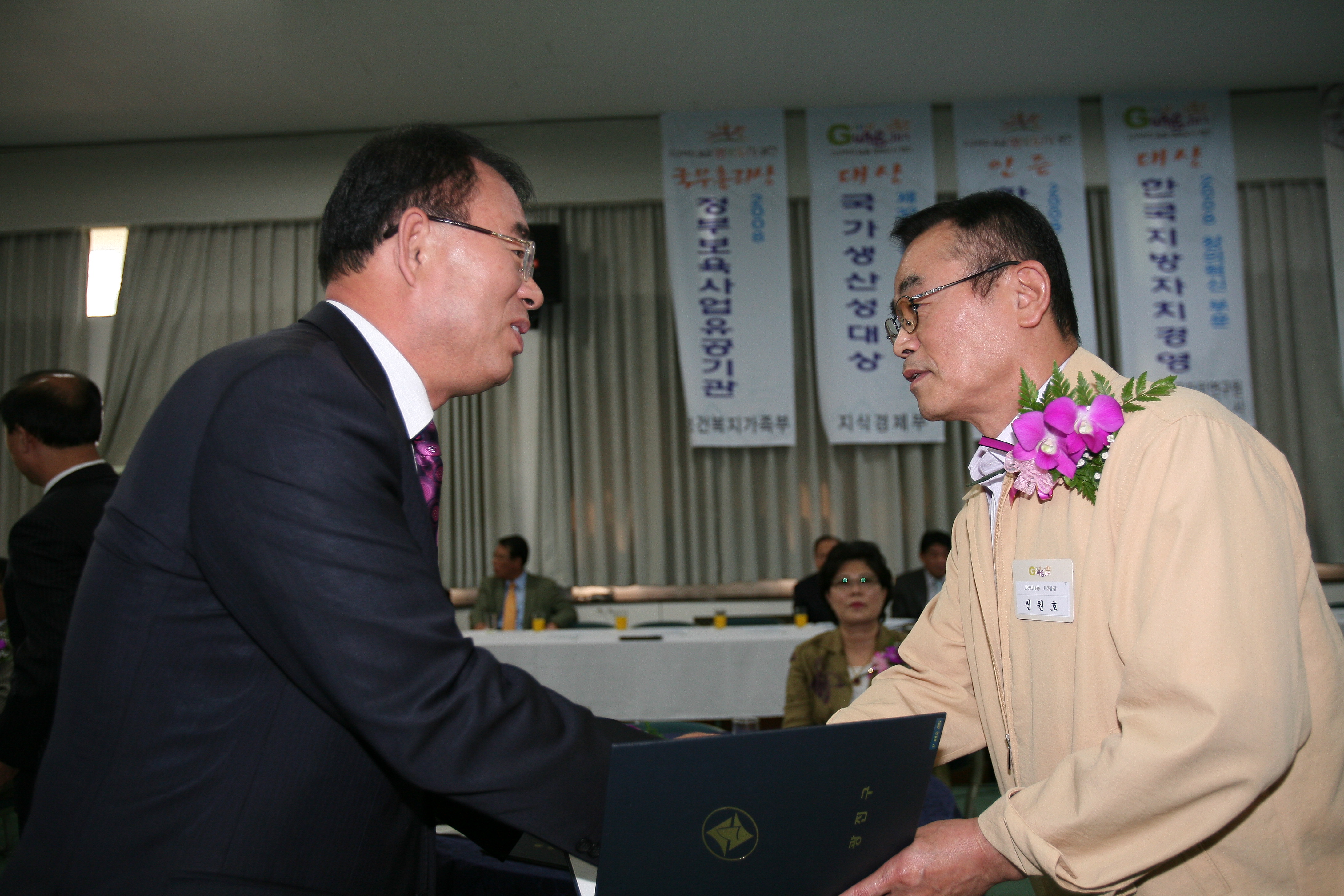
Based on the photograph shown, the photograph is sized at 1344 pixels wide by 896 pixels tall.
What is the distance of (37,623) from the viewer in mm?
2068

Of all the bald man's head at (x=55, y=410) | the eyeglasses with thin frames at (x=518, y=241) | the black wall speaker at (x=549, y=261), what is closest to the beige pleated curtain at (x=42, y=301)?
the black wall speaker at (x=549, y=261)

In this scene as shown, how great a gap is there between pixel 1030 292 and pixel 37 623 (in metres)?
2.32

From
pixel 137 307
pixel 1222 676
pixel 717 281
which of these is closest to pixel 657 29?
pixel 717 281

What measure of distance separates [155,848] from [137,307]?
7543 millimetres

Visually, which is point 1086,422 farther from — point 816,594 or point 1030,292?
point 816,594

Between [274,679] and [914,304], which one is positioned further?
[914,304]

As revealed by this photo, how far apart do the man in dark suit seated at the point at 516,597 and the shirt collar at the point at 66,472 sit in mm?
3729

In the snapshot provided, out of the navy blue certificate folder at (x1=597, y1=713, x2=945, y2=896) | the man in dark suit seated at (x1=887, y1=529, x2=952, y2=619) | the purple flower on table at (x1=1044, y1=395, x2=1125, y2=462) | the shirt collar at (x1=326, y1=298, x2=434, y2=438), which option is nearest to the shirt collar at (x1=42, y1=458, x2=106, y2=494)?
the shirt collar at (x1=326, y1=298, x2=434, y2=438)

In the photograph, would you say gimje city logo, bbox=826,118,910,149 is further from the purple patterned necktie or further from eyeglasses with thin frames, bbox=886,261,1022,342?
the purple patterned necktie

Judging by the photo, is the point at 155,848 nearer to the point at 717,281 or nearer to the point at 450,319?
the point at 450,319

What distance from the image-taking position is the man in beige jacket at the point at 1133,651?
952mm

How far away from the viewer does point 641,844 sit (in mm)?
912

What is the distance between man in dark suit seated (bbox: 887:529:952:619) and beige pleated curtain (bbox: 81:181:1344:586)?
3.02 feet

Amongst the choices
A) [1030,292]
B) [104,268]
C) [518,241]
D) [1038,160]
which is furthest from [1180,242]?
[104,268]
